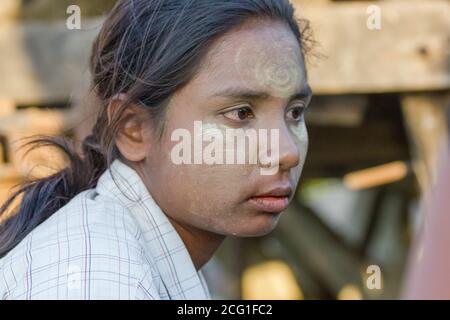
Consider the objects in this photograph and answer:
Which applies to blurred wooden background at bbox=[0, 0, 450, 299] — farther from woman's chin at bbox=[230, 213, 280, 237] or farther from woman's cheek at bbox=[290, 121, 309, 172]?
woman's chin at bbox=[230, 213, 280, 237]

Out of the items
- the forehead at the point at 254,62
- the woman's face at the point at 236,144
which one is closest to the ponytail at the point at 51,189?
the woman's face at the point at 236,144

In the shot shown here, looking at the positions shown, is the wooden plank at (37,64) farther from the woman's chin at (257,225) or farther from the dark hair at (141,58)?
the woman's chin at (257,225)

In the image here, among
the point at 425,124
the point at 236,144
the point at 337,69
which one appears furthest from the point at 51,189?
the point at 425,124

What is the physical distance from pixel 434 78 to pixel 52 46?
5.95 ft

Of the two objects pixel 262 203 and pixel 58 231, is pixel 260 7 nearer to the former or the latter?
pixel 262 203

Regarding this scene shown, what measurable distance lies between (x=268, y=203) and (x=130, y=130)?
39cm

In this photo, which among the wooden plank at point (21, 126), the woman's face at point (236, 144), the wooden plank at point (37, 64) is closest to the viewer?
the woman's face at point (236, 144)

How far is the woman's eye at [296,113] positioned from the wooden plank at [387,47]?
2.38 meters

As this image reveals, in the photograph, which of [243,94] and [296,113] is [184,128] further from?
[296,113]

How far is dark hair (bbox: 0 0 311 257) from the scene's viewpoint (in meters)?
2.29

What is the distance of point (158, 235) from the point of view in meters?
2.30

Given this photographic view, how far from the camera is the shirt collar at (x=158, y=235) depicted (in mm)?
2275

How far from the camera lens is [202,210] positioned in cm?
229

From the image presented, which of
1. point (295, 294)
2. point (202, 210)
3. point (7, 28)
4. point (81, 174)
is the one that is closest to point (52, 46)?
point (7, 28)
